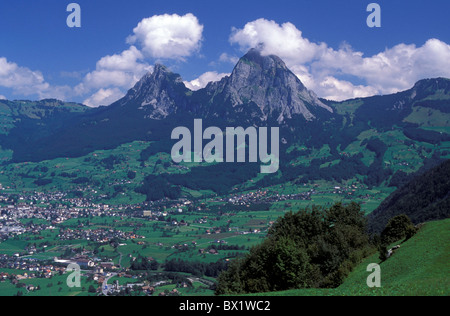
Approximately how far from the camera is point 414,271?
24.6 metres

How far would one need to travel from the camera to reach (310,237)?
4425 centimetres

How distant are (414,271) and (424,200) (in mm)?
67498

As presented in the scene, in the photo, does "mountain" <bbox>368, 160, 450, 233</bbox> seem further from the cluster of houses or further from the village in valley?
the cluster of houses

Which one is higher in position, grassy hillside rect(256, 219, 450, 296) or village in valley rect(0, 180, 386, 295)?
grassy hillside rect(256, 219, 450, 296)

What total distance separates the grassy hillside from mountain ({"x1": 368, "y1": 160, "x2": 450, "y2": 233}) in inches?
1564

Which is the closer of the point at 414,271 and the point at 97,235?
the point at 414,271

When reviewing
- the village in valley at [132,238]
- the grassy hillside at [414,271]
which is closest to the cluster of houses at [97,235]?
the village in valley at [132,238]

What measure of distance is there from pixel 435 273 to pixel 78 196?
196513 millimetres

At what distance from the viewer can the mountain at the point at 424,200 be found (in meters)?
71.1

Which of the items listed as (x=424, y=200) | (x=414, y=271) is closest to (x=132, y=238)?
(x=424, y=200)

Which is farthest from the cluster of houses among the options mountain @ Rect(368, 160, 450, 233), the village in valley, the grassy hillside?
the grassy hillside

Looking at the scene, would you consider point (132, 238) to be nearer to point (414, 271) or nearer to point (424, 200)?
point (424, 200)

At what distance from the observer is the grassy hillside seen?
61.1ft
